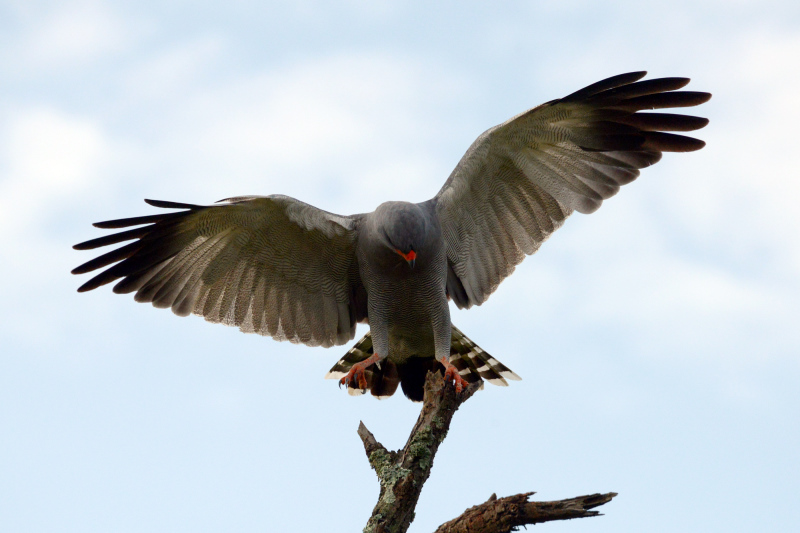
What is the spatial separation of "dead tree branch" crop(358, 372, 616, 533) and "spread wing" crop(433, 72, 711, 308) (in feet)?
6.51

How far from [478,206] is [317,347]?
223cm

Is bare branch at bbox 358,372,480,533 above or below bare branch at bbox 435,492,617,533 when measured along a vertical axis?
above

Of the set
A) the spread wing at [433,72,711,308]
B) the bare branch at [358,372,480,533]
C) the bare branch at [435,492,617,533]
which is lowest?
the bare branch at [435,492,617,533]

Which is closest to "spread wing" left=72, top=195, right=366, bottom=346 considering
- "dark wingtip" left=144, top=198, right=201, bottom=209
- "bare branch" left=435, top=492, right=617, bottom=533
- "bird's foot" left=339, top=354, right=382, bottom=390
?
"dark wingtip" left=144, top=198, right=201, bottom=209

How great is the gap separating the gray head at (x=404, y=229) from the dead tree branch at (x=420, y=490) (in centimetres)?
115

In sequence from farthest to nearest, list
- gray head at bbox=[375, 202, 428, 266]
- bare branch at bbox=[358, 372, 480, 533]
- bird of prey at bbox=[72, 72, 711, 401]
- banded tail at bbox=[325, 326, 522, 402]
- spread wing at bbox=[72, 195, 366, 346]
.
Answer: banded tail at bbox=[325, 326, 522, 402] < spread wing at bbox=[72, 195, 366, 346] < bird of prey at bbox=[72, 72, 711, 401] < gray head at bbox=[375, 202, 428, 266] < bare branch at bbox=[358, 372, 480, 533]

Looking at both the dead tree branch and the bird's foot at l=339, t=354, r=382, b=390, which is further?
the bird's foot at l=339, t=354, r=382, b=390

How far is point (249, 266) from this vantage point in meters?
7.77

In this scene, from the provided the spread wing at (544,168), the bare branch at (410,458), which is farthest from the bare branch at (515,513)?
the spread wing at (544,168)

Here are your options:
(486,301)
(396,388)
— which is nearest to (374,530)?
(396,388)

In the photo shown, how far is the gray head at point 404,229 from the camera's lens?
661 centimetres

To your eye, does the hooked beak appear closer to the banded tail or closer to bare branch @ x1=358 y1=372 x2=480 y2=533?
bare branch @ x1=358 y1=372 x2=480 y2=533

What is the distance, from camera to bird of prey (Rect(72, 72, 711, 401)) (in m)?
7.11

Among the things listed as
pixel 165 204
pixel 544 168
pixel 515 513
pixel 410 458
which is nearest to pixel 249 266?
pixel 165 204
